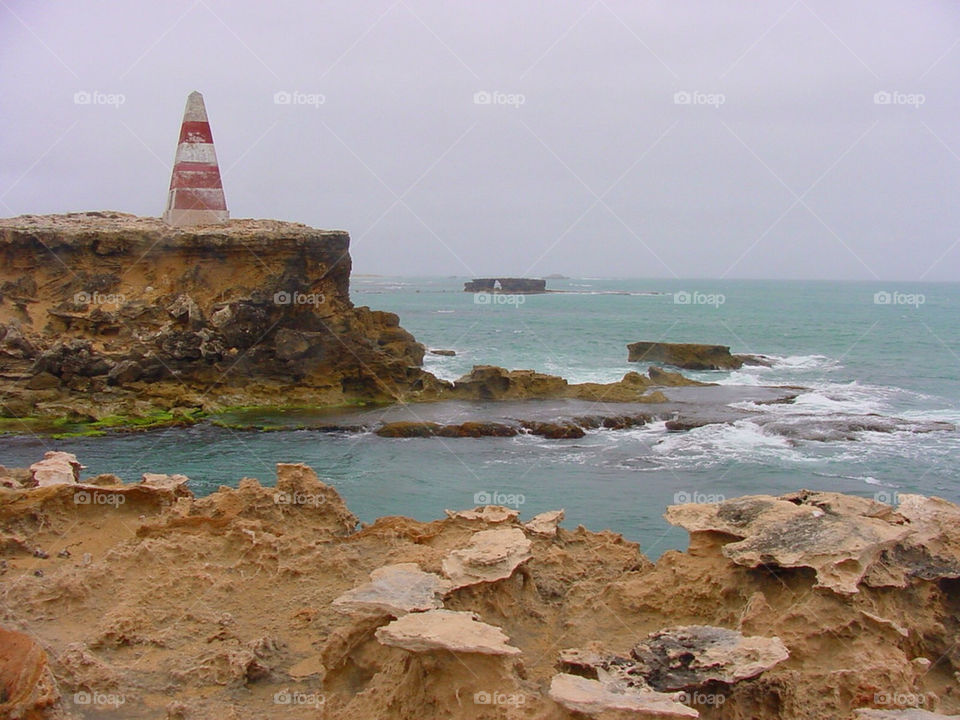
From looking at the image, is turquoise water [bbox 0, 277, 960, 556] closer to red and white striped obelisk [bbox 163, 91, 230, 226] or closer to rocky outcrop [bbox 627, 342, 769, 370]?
rocky outcrop [bbox 627, 342, 769, 370]

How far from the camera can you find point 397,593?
20.8 ft

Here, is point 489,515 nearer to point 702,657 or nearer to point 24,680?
point 702,657

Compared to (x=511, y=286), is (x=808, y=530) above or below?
below

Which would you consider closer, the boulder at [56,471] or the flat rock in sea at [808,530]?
the flat rock in sea at [808,530]

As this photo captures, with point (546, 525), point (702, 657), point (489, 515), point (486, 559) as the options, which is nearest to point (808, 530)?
point (702, 657)

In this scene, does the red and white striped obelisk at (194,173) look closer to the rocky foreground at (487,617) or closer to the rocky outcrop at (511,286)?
the rocky foreground at (487,617)

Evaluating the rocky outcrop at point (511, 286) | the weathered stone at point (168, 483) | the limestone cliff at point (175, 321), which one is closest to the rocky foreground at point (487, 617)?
the weathered stone at point (168, 483)

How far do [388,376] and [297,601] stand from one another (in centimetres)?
2064

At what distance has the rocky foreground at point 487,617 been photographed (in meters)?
5.53

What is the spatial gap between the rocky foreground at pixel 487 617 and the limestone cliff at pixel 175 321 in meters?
16.8

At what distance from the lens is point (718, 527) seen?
743 centimetres

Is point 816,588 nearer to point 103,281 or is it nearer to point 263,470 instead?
point 263,470

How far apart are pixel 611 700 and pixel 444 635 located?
1193 millimetres

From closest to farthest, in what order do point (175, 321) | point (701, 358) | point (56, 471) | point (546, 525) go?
point (546, 525), point (56, 471), point (175, 321), point (701, 358)
